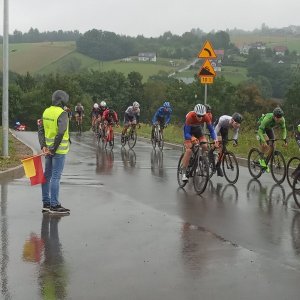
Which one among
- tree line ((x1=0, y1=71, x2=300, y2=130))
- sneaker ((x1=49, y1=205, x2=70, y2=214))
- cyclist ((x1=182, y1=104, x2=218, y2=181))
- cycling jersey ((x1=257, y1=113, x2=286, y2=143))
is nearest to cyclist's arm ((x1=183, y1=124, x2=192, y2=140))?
cyclist ((x1=182, y1=104, x2=218, y2=181))

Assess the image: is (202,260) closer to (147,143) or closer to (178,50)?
(147,143)

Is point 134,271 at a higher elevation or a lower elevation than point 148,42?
lower

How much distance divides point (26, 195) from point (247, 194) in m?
4.39

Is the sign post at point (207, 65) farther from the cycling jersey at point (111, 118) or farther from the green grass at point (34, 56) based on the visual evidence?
the green grass at point (34, 56)

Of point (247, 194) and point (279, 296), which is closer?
point (279, 296)

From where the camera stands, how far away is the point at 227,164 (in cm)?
1277

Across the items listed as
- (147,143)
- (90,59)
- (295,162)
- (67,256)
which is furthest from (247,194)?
(90,59)

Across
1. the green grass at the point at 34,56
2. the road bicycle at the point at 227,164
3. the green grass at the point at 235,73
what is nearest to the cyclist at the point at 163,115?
the road bicycle at the point at 227,164

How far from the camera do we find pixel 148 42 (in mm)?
158375

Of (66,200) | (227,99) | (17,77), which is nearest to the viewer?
(66,200)

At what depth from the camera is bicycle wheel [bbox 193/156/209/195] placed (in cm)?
1091

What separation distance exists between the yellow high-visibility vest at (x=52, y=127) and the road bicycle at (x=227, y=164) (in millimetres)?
4553

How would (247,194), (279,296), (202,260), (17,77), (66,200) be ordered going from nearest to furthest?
(279,296), (202,260), (66,200), (247,194), (17,77)

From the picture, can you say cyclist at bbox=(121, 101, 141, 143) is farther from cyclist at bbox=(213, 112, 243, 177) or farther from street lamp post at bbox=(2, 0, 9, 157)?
cyclist at bbox=(213, 112, 243, 177)
